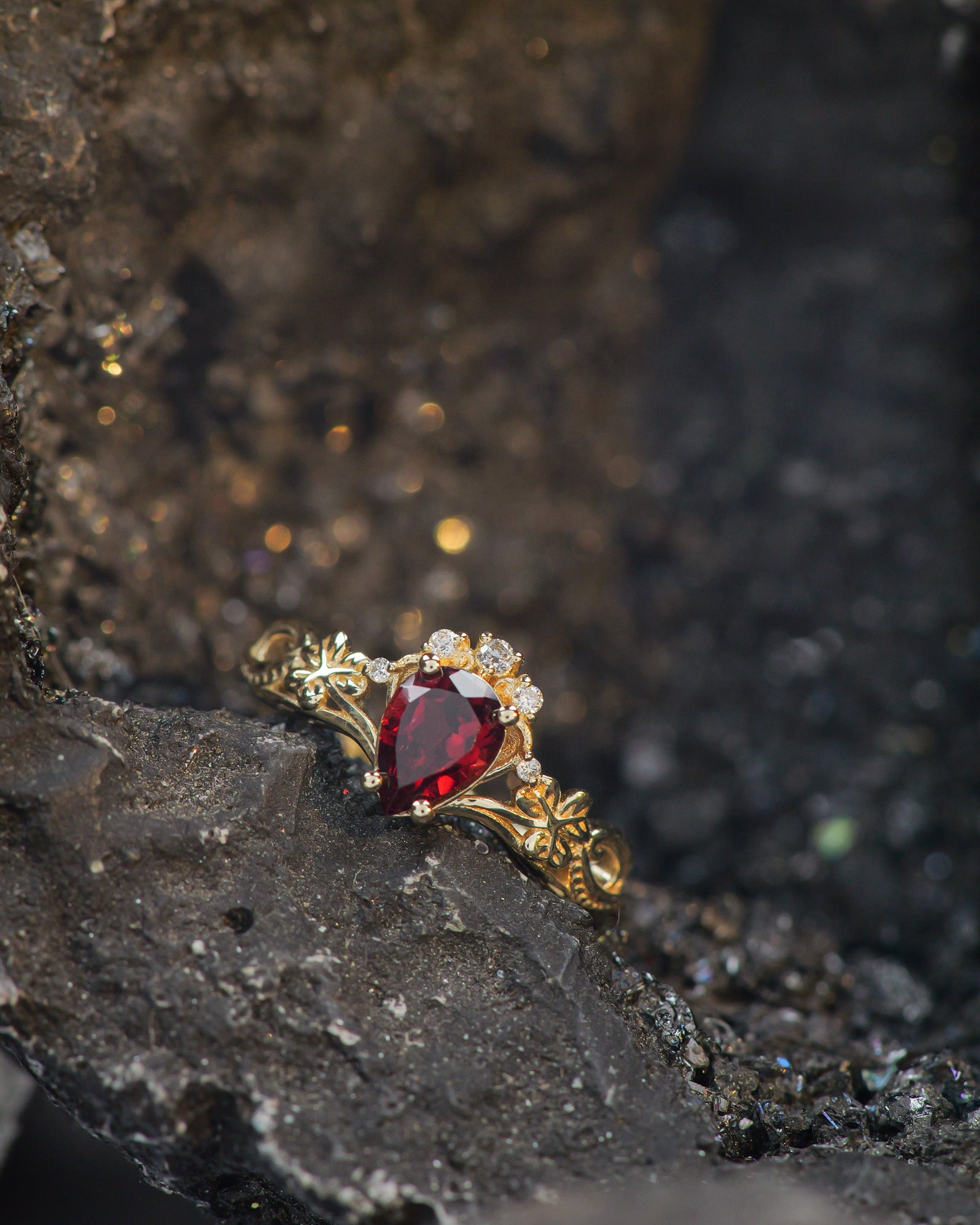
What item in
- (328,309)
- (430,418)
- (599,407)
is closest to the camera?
(328,309)

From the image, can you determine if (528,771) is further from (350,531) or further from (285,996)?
(350,531)

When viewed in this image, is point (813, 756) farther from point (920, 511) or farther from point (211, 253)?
point (211, 253)

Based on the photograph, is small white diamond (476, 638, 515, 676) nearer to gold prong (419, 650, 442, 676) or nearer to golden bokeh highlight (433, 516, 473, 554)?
gold prong (419, 650, 442, 676)

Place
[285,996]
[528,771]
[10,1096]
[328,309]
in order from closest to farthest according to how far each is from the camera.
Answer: [285,996] → [528,771] → [10,1096] → [328,309]

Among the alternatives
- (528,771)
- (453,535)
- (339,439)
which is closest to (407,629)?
(453,535)

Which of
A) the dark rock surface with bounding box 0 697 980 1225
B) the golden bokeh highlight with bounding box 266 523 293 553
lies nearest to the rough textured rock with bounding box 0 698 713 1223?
the dark rock surface with bounding box 0 697 980 1225

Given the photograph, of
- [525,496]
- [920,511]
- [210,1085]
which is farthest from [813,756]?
[210,1085]
